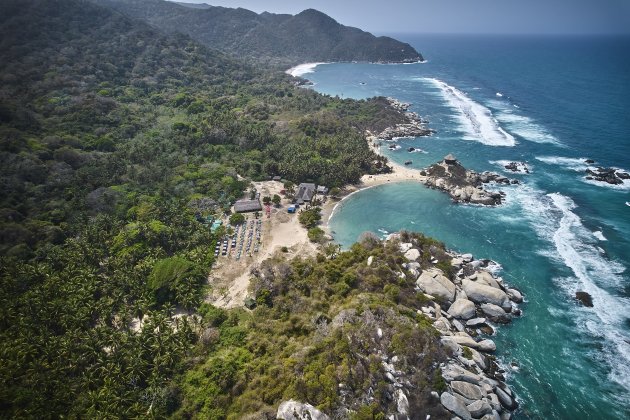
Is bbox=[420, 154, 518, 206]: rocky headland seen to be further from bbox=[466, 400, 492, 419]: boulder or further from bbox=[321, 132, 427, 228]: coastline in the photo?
bbox=[466, 400, 492, 419]: boulder

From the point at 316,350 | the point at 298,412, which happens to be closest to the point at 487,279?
the point at 316,350

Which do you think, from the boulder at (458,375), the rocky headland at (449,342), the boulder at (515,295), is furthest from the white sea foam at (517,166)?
the boulder at (458,375)

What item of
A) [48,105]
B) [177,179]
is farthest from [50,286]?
[48,105]

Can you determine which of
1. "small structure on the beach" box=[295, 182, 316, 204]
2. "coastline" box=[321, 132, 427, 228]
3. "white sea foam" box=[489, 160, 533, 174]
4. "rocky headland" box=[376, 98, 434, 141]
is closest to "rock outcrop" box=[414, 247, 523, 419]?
"coastline" box=[321, 132, 427, 228]

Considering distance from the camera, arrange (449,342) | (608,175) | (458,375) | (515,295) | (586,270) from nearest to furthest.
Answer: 1. (458,375)
2. (449,342)
3. (515,295)
4. (586,270)
5. (608,175)

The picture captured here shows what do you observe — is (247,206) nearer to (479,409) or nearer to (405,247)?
(405,247)

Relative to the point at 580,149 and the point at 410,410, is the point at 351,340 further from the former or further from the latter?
the point at 580,149

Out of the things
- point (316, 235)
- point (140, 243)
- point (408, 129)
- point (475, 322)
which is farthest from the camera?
point (408, 129)
